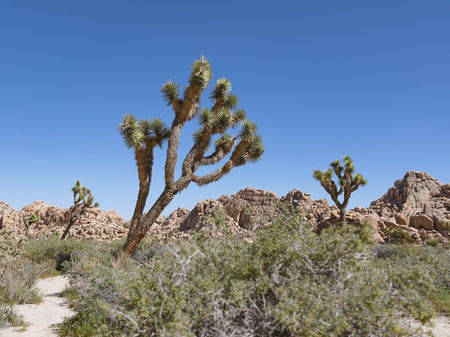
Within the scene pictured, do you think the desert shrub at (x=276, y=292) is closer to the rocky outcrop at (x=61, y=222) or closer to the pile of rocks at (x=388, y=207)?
the pile of rocks at (x=388, y=207)

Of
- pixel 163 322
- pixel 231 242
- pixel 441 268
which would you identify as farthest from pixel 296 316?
pixel 441 268

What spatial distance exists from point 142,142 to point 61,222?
1197 inches

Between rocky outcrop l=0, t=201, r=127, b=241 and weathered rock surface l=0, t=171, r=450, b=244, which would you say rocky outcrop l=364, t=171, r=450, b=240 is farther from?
rocky outcrop l=0, t=201, r=127, b=241

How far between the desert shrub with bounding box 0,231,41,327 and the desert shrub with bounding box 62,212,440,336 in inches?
162

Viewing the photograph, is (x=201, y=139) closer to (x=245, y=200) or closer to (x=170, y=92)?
(x=170, y=92)

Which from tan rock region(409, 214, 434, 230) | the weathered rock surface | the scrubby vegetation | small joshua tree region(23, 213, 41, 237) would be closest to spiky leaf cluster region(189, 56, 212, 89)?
the scrubby vegetation

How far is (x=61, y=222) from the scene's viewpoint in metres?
38.7

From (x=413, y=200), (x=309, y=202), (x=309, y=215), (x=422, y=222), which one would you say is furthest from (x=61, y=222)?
(x=413, y=200)

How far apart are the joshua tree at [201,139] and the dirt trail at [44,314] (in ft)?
13.4

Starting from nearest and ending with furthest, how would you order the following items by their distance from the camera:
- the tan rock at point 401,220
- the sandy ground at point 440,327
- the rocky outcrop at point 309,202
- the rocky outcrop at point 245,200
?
the sandy ground at point 440,327 < the tan rock at point 401,220 < the rocky outcrop at point 309,202 < the rocky outcrop at point 245,200

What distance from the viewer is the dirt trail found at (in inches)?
246

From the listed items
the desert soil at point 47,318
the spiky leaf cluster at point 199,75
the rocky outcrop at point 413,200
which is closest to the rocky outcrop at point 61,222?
the spiky leaf cluster at point 199,75

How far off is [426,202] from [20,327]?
45.1m

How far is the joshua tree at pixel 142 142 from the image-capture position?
1319 centimetres
